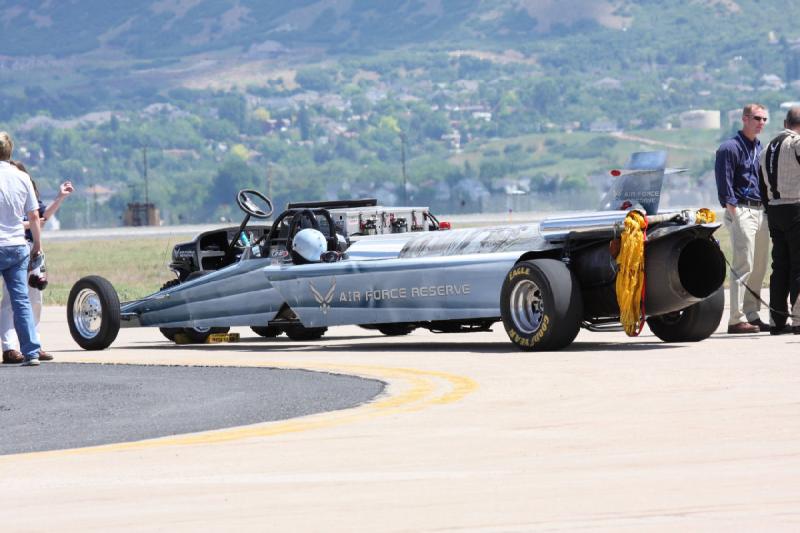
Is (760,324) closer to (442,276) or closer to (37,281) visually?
(442,276)

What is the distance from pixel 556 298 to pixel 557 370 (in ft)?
4.82

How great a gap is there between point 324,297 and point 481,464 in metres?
8.13

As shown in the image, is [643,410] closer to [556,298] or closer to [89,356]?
[556,298]

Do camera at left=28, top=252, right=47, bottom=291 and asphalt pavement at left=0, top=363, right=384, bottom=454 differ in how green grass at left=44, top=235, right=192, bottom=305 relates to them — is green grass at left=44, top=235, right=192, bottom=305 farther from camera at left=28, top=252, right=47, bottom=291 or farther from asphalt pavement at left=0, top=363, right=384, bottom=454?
asphalt pavement at left=0, top=363, right=384, bottom=454

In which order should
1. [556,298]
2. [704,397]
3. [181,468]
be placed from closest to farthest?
[181,468]
[704,397]
[556,298]

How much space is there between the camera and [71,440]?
29.5 ft

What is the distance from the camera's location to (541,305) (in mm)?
13734

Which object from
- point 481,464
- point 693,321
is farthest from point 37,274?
point 481,464

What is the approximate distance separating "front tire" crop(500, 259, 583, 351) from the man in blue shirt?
2394 millimetres

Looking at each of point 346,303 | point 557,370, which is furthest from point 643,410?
point 346,303

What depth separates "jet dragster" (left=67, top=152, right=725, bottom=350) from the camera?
1360cm

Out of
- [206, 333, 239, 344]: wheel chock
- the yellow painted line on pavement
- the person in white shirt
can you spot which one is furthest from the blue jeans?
[206, 333, 239, 344]: wheel chock

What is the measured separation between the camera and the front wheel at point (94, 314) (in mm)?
16531

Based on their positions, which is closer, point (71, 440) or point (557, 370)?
point (71, 440)
